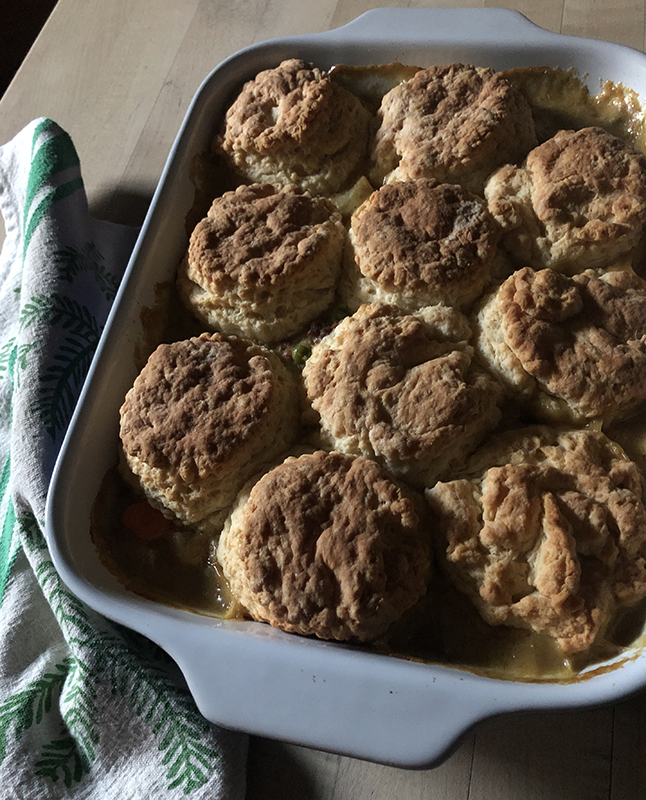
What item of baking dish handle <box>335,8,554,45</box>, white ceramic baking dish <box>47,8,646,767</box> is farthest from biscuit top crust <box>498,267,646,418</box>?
baking dish handle <box>335,8,554,45</box>

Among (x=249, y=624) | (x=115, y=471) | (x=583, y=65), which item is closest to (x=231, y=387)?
(x=115, y=471)

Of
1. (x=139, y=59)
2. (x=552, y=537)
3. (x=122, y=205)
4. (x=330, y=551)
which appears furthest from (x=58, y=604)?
(x=139, y=59)

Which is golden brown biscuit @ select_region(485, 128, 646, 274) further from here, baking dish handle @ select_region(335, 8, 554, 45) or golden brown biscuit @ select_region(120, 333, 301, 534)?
golden brown biscuit @ select_region(120, 333, 301, 534)

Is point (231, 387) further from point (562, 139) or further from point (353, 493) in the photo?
point (562, 139)

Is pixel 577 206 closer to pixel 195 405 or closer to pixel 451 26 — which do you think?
pixel 451 26

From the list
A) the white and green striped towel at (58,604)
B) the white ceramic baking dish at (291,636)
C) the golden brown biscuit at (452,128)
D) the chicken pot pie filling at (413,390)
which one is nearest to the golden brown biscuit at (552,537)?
the chicken pot pie filling at (413,390)

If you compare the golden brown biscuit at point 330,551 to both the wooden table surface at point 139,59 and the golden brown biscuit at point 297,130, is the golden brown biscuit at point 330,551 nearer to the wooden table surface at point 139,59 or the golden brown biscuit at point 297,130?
the golden brown biscuit at point 297,130

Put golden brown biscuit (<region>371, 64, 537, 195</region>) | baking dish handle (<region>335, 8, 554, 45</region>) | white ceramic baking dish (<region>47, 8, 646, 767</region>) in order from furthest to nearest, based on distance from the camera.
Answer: baking dish handle (<region>335, 8, 554, 45</region>) → golden brown biscuit (<region>371, 64, 537, 195</region>) → white ceramic baking dish (<region>47, 8, 646, 767</region>)
